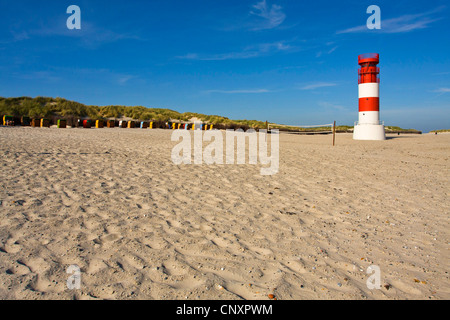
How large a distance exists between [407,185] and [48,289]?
710 centimetres

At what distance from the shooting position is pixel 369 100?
21.2 m

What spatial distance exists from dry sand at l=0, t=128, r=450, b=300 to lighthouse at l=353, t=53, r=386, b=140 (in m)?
16.3

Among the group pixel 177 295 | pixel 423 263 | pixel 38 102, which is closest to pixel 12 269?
pixel 177 295

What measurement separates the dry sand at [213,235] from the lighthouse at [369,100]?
643 inches

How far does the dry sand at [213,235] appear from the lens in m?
2.51

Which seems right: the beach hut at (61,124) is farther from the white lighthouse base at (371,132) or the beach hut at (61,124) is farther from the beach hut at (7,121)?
the white lighthouse base at (371,132)

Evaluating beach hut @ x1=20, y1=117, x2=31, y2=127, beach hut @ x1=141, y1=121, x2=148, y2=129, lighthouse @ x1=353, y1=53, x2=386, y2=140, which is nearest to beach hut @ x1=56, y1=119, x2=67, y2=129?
beach hut @ x1=20, y1=117, x2=31, y2=127

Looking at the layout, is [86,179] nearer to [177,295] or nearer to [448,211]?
[177,295]

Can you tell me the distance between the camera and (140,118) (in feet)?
111

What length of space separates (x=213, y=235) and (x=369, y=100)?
21.4 m

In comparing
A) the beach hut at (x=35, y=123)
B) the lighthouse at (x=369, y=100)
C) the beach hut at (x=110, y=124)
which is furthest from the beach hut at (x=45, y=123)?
the lighthouse at (x=369, y=100)

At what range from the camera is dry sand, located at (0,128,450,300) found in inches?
98.7

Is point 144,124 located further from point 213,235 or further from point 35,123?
point 213,235

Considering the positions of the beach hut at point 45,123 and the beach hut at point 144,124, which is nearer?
the beach hut at point 45,123
